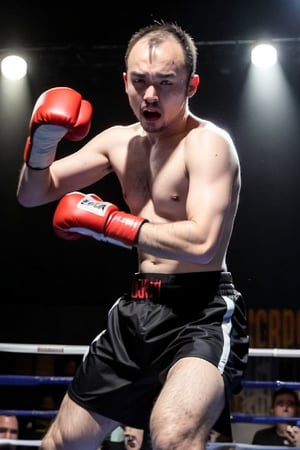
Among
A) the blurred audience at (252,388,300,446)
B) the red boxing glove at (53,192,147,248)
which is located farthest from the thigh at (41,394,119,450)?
the blurred audience at (252,388,300,446)

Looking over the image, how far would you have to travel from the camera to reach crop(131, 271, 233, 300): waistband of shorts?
6.44 ft

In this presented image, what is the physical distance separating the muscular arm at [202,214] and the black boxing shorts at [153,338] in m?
0.12

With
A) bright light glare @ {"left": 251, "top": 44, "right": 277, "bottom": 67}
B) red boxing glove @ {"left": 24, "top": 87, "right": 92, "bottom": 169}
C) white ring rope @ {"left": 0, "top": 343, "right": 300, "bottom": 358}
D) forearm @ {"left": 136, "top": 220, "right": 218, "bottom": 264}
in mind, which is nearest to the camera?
forearm @ {"left": 136, "top": 220, "right": 218, "bottom": 264}

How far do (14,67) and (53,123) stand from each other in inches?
138

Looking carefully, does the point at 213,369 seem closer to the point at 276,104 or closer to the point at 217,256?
the point at 217,256

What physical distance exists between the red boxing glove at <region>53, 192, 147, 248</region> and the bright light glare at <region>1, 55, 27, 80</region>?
11.9ft

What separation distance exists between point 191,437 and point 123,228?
1.63 ft

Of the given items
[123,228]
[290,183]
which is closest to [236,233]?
[290,183]

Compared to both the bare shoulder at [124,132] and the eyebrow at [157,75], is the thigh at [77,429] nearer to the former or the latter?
the bare shoulder at [124,132]

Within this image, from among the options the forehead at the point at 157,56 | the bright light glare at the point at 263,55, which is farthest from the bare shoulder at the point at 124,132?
the bright light glare at the point at 263,55

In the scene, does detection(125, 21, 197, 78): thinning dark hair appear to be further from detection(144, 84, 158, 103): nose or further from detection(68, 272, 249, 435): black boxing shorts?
detection(68, 272, 249, 435): black boxing shorts

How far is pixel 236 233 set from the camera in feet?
17.8

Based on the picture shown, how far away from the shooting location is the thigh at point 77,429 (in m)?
1.97

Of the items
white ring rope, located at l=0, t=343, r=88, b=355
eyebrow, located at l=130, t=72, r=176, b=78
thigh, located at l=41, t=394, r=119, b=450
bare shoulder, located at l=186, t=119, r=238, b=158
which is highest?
eyebrow, located at l=130, t=72, r=176, b=78
